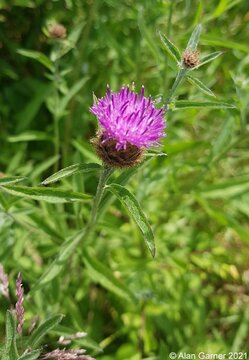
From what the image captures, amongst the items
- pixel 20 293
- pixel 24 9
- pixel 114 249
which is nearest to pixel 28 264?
pixel 114 249

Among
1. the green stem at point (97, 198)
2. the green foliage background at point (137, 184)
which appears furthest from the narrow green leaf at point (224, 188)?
the green stem at point (97, 198)

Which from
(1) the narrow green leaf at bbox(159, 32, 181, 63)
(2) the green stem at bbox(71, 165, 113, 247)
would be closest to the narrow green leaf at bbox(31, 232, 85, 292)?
(2) the green stem at bbox(71, 165, 113, 247)

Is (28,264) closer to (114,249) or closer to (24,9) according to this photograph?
(114,249)

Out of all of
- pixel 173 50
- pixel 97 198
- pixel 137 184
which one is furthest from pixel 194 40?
pixel 137 184

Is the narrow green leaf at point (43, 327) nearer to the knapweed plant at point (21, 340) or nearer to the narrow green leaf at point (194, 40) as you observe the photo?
the knapweed plant at point (21, 340)

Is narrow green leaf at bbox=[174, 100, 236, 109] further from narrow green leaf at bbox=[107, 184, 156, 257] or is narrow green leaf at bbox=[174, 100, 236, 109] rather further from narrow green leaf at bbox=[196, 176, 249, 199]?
narrow green leaf at bbox=[196, 176, 249, 199]

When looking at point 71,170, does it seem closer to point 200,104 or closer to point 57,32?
point 200,104
